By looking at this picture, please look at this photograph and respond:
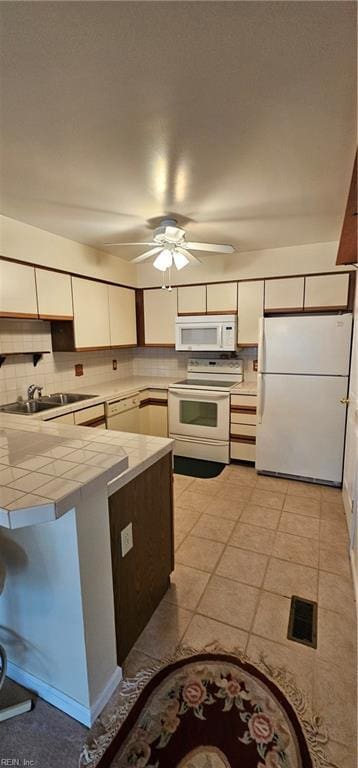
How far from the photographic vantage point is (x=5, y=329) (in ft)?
8.70

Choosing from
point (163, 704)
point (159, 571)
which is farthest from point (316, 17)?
point (163, 704)

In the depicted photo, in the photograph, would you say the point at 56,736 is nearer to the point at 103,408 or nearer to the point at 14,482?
the point at 14,482

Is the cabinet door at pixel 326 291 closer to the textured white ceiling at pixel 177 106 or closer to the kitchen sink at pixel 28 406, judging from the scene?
the textured white ceiling at pixel 177 106

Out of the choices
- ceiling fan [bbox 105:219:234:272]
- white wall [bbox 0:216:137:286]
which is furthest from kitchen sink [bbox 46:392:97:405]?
ceiling fan [bbox 105:219:234:272]

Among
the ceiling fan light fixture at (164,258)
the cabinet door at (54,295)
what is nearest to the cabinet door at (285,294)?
the ceiling fan light fixture at (164,258)

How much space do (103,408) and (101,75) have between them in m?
2.45

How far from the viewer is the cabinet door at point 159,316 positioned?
3873mm

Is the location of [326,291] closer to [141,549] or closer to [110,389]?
[110,389]

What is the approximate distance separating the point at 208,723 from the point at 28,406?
2.40 m

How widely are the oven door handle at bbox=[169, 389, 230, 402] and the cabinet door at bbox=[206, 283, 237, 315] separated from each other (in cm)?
91

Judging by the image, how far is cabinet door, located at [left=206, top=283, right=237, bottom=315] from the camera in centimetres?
349

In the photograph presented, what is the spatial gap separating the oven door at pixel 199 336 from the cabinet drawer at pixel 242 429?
86 cm

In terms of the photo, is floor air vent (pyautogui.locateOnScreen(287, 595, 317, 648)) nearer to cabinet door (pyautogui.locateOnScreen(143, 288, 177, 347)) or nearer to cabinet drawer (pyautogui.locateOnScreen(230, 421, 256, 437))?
cabinet drawer (pyautogui.locateOnScreen(230, 421, 256, 437))

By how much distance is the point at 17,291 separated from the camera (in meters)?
2.46
